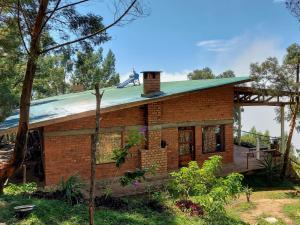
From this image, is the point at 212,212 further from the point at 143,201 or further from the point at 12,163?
the point at 12,163

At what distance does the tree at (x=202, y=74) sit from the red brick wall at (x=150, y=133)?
1140 inches

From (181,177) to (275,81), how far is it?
785 centimetres

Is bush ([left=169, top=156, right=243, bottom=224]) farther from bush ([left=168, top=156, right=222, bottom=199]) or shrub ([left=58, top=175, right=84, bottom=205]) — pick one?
shrub ([left=58, top=175, right=84, bottom=205])

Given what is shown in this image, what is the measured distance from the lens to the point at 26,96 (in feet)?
29.0

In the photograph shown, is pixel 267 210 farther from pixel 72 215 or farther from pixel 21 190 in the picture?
pixel 21 190

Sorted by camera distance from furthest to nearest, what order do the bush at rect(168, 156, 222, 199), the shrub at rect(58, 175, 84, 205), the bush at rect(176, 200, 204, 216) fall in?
the bush at rect(168, 156, 222, 199) → the bush at rect(176, 200, 204, 216) → the shrub at rect(58, 175, 84, 205)

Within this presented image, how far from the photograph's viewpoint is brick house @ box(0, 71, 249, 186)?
1255cm

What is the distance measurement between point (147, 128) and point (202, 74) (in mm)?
33394

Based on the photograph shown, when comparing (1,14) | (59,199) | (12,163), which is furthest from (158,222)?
(1,14)

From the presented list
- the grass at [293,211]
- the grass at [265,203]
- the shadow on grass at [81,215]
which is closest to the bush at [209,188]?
the shadow on grass at [81,215]

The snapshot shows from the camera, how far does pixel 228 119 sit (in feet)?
54.9

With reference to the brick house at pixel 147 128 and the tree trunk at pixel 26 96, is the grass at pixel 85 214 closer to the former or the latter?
the tree trunk at pixel 26 96

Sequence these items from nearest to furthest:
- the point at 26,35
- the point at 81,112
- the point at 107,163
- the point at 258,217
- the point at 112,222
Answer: the point at 112,222
the point at 26,35
the point at 258,217
the point at 81,112
the point at 107,163

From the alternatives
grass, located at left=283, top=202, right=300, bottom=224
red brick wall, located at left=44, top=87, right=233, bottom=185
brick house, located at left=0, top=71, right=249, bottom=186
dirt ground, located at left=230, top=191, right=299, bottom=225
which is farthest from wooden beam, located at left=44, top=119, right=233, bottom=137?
grass, located at left=283, top=202, right=300, bottom=224
